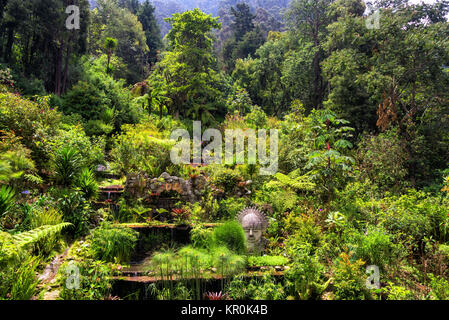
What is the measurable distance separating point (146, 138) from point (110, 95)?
5494mm

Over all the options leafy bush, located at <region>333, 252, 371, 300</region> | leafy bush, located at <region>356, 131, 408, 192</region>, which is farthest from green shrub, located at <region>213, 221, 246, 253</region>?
leafy bush, located at <region>356, 131, 408, 192</region>

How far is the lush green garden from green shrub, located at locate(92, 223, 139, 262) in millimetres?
36

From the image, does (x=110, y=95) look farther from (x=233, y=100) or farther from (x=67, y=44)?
(x=233, y=100)

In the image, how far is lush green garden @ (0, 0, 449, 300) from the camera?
404 cm

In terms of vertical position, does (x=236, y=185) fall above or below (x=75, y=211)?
above

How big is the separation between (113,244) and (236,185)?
3.63 m

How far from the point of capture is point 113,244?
15.9 feet

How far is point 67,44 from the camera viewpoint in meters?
12.7

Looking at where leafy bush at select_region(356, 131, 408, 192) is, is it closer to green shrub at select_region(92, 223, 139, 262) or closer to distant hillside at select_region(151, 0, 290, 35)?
green shrub at select_region(92, 223, 139, 262)

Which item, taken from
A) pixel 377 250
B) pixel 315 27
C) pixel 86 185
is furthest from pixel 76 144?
pixel 315 27

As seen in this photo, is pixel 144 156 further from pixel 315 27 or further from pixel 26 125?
pixel 315 27

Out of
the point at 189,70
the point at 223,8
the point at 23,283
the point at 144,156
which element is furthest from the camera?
the point at 223,8

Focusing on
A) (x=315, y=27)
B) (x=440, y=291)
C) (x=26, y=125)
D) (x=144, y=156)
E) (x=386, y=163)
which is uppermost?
(x=315, y=27)
